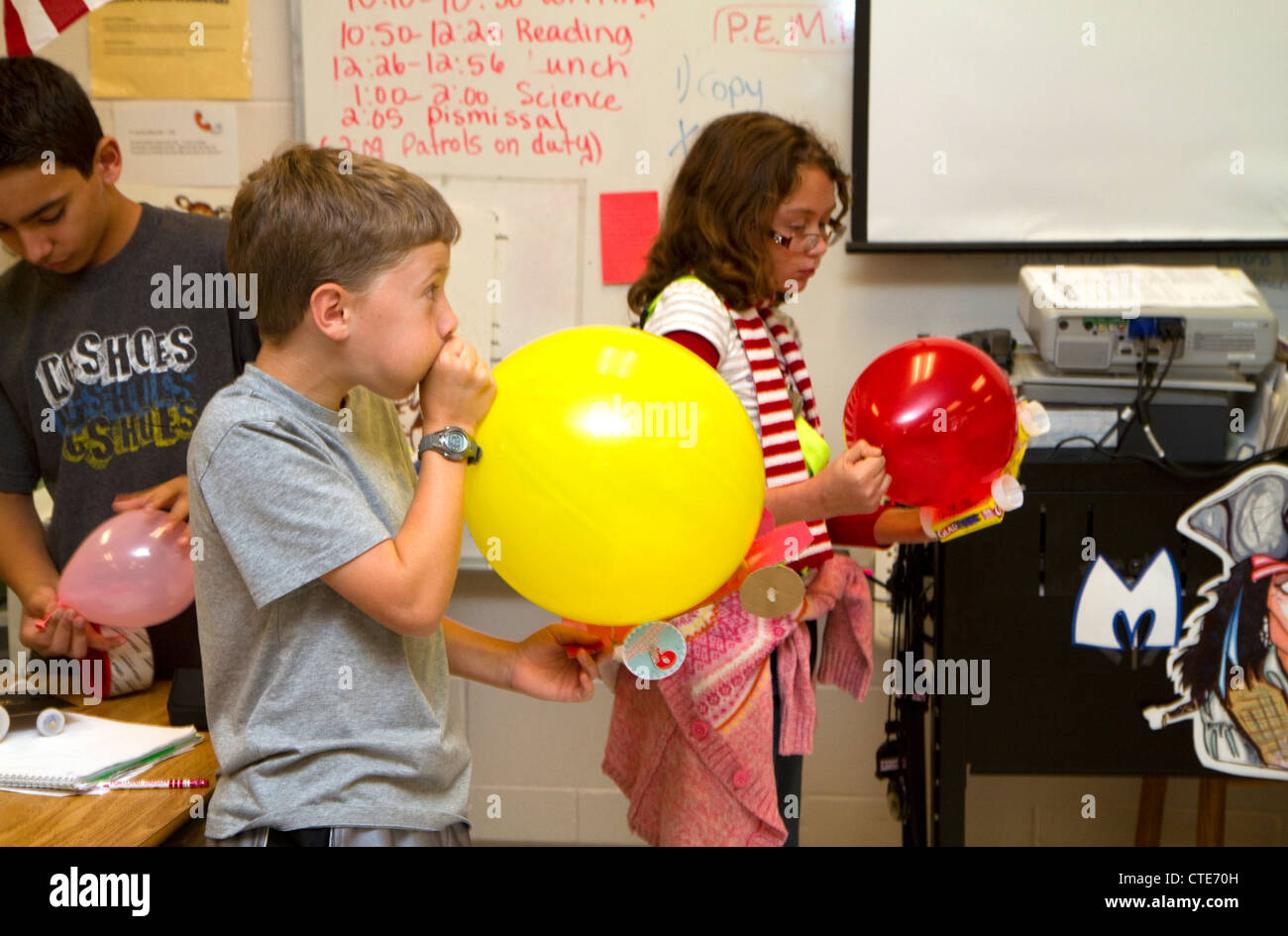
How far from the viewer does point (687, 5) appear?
2.28 meters

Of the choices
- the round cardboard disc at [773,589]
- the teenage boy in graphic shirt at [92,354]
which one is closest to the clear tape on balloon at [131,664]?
the teenage boy in graphic shirt at [92,354]

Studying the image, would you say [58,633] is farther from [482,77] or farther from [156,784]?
[482,77]

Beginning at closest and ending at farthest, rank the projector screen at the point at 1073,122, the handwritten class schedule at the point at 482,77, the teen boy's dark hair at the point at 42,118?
1. the teen boy's dark hair at the point at 42,118
2. the projector screen at the point at 1073,122
3. the handwritten class schedule at the point at 482,77

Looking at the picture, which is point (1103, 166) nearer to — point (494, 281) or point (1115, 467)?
point (1115, 467)

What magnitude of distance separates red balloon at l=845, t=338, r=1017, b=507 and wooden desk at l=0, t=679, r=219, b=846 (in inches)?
34.7

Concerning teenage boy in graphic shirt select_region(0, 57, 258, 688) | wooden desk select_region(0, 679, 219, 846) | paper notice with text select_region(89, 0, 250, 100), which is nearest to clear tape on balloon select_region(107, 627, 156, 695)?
teenage boy in graphic shirt select_region(0, 57, 258, 688)

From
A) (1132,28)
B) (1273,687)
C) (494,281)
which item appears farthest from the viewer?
(494,281)

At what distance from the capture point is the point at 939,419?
1.32 meters

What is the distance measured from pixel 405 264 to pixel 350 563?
28 centimetres

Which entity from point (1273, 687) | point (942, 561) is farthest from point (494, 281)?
point (1273, 687)

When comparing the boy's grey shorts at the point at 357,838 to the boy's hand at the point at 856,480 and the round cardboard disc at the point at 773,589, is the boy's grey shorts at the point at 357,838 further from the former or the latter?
the boy's hand at the point at 856,480

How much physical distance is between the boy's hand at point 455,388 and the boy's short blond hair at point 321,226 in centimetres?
10

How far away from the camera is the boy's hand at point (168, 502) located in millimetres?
1353
